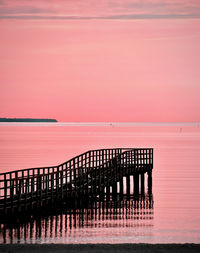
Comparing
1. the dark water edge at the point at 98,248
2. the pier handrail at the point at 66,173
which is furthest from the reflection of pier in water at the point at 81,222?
the dark water edge at the point at 98,248

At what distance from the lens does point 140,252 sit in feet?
70.3

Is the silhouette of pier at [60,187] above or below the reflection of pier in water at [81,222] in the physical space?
above

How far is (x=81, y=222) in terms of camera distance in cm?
3466

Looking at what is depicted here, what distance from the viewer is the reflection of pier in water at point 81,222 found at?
29.3m

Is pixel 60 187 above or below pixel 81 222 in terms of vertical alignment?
above

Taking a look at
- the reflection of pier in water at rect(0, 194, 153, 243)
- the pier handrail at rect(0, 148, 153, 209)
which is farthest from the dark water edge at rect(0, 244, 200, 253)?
the pier handrail at rect(0, 148, 153, 209)

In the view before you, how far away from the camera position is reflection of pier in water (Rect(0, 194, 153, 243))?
29.3 m

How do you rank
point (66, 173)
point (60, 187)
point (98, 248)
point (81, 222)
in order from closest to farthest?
point (98, 248) < point (81, 222) < point (60, 187) < point (66, 173)

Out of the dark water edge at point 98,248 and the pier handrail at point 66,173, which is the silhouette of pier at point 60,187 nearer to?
the pier handrail at point 66,173

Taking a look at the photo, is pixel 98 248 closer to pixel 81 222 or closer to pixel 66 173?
pixel 81 222

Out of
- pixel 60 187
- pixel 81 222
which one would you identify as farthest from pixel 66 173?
pixel 81 222

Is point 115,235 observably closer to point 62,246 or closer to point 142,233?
point 142,233

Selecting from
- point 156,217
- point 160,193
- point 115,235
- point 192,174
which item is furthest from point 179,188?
point 115,235

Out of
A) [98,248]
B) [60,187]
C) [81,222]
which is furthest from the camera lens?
[60,187]
